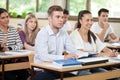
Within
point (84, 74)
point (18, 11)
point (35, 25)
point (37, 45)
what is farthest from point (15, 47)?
point (18, 11)

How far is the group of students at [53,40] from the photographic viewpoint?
2.93 metres

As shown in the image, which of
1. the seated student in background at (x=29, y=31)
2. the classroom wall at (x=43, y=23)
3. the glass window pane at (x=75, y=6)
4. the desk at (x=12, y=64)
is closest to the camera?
the desk at (x=12, y=64)

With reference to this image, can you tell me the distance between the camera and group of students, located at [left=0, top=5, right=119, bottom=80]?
9.62 ft

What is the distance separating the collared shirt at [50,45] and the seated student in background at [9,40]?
88 centimetres

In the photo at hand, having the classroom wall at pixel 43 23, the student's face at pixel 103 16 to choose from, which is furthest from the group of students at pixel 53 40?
the classroom wall at pixel 43 23

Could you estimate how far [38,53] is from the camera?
295cm

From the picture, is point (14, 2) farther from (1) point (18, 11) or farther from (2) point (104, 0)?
(2) point (104, 0)

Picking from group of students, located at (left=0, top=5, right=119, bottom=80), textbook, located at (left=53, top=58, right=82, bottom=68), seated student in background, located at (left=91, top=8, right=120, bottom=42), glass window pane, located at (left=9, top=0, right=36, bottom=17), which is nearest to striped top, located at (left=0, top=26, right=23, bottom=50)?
group of students, located at (left=0, top=5, right=119, bottom=80)

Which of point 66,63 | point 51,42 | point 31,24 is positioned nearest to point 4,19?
point 31,24

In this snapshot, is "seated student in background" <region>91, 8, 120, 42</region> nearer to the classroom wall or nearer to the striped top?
the classroom wall

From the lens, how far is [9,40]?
4.00 m

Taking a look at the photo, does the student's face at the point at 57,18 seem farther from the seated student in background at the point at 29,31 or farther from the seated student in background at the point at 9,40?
the seated student in background at the point at 29,31

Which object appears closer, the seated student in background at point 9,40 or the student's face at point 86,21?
the student's face at point 86,21

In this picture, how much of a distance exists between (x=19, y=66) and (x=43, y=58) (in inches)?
30.6
